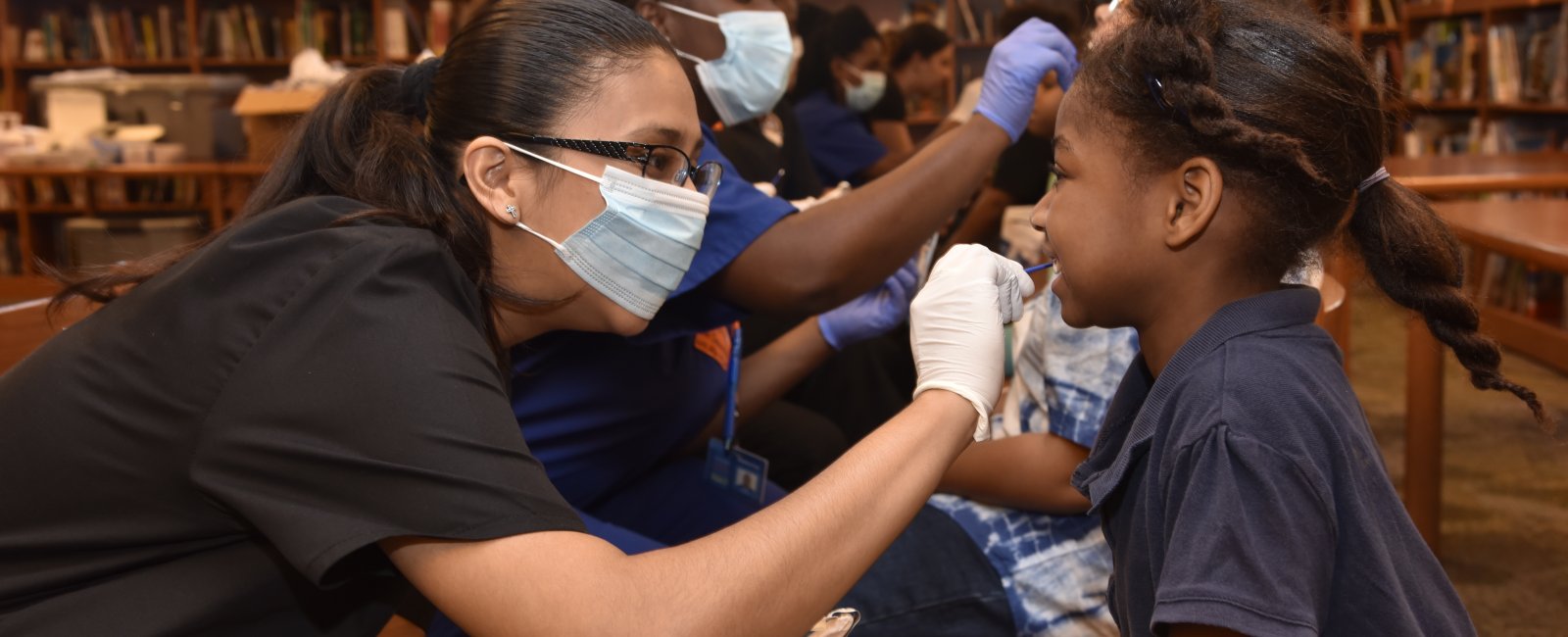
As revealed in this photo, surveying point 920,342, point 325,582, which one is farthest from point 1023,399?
point 325,582

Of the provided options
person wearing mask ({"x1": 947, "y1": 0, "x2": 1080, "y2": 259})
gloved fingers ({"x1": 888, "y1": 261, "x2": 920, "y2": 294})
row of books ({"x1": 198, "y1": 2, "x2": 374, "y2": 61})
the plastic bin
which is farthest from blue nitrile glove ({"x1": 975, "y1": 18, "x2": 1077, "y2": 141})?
row of books ({"x1": 198, "y1": 2, "x2": 374, "y2": 61})

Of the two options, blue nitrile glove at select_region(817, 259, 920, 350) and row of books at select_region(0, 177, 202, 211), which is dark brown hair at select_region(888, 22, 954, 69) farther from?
blue nitrile glove at select_region(817, 259, 920, 350)

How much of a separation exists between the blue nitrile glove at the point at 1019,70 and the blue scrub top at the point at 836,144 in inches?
79.3

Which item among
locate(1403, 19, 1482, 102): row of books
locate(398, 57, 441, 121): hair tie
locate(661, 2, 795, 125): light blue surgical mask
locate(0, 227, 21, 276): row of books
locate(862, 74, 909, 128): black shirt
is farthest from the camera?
locate(0, 227, 21, 276): row of books

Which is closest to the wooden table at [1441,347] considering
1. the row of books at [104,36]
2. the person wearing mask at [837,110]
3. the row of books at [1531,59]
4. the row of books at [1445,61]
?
the person wearing mask at [837,110]

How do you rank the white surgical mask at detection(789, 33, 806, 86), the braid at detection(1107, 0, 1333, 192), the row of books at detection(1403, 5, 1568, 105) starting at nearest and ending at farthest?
1. the braid at detection(1107, 0, 1333, 192)
2. the white surgical mask at detection(789, 33, 806, 86)
3. the row of books at detection(1403, 5, 1568, 105)

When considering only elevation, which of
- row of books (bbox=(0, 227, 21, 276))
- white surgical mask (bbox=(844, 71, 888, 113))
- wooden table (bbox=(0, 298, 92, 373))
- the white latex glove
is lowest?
row of books (bbox=(0, 227, 21, 276))

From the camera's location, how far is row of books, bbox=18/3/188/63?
6297mm

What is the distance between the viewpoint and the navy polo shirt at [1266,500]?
81cm

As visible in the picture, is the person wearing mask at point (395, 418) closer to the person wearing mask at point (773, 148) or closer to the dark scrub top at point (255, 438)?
the dark scrub top at point (255, 438)

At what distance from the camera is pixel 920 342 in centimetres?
111

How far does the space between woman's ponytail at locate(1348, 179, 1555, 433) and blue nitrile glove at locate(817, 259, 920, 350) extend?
0.84m

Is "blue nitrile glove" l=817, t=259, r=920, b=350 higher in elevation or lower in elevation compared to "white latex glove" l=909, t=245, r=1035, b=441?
lower

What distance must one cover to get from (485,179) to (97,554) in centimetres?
47
